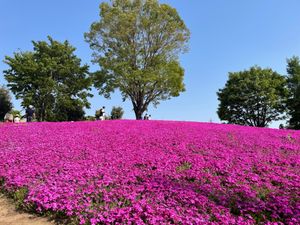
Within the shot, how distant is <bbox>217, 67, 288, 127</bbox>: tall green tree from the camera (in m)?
54.8

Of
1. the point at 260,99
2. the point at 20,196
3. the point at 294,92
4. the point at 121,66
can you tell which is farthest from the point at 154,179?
the point at 294,92

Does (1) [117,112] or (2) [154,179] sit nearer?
(2) [154,179]

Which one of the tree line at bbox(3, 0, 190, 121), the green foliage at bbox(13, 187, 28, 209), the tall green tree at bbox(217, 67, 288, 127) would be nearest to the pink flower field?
the green foliage at bbox(13, 187, 28, 209)

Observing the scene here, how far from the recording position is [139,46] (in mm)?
48125

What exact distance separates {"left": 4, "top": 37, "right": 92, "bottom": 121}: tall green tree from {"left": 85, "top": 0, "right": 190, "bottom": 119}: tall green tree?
5.36m

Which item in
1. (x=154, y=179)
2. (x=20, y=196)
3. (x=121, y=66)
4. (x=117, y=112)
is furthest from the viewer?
(x=117, y=112)

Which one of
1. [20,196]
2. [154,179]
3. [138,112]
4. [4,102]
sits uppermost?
[4,102]

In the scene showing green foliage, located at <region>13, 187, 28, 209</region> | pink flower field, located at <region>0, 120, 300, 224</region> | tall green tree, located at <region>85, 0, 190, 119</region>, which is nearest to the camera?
pink flower field, located at <region>0, 120, 300, 224</region>

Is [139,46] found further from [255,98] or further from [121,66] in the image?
[255,98]

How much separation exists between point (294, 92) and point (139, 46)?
99.1ft

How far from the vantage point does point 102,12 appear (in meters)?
48.7

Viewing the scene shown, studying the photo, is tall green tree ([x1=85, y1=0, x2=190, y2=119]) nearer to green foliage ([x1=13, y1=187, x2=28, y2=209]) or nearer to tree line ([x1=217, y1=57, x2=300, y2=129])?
tree line ([x1=217, y1=57, x2=300, y2=129])

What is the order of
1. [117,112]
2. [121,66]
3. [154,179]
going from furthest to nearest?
[117,112], [121,66], [154,179]

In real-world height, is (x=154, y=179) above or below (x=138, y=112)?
below
